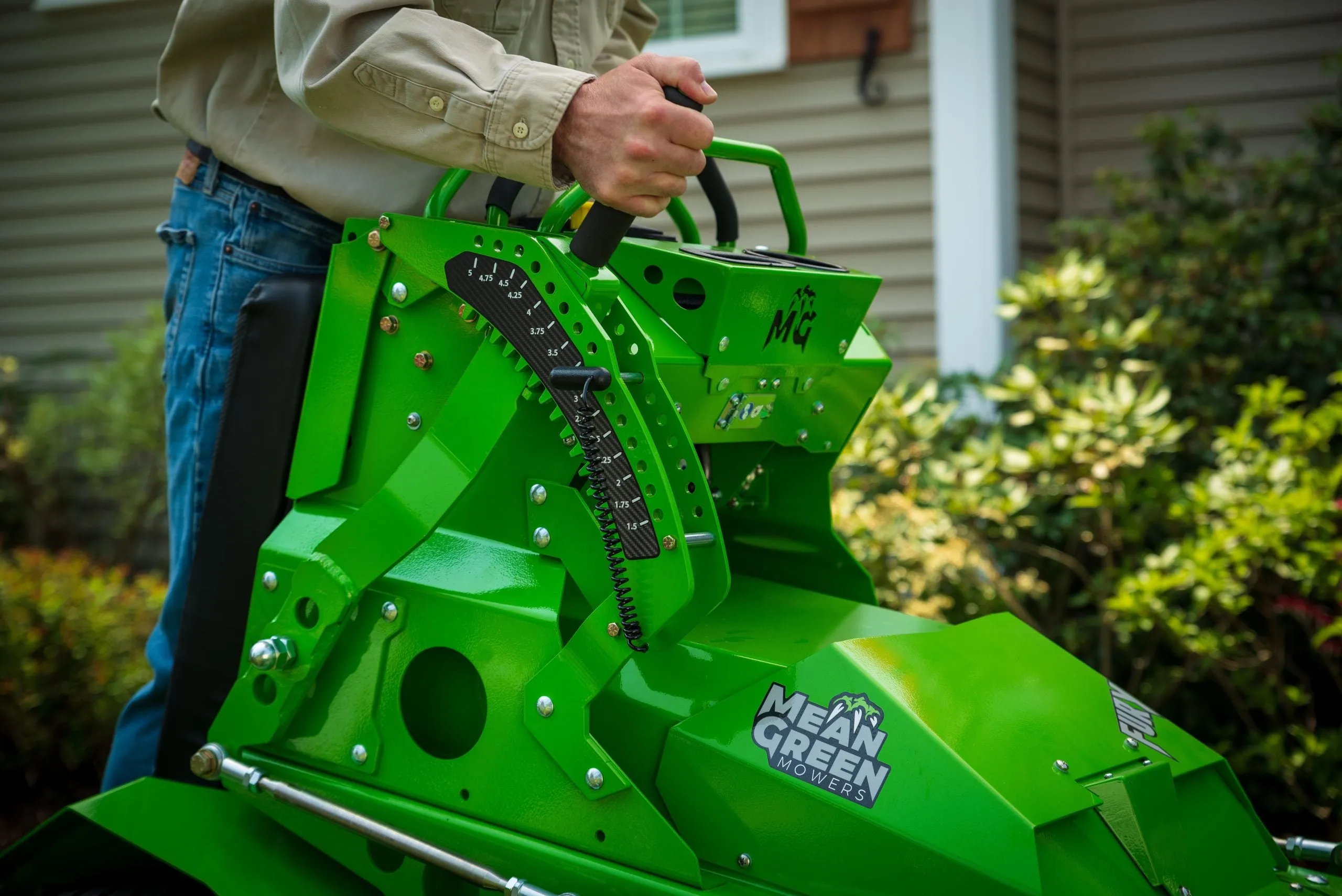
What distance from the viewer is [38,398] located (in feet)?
19.2

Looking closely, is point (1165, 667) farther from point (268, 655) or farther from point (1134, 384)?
point (268, 655)

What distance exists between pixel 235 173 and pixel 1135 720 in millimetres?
1615

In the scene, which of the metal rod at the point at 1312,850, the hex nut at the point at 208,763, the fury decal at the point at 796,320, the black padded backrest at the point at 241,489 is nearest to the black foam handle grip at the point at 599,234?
the fury decal at the point at 796,320

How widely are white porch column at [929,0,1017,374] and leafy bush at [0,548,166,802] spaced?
2.97 meters

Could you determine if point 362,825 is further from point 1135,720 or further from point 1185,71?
point 1185,71

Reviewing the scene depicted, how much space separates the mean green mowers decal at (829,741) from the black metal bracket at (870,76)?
141 inches

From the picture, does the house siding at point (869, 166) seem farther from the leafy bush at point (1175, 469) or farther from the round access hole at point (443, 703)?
the round access hole at point (443, 703)

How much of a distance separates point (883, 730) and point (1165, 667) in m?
2.19

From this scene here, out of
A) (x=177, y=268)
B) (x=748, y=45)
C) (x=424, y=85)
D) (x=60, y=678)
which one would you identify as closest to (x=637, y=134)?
(x=424, y=85)

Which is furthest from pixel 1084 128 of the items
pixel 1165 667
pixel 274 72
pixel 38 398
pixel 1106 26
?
pixel 38 398

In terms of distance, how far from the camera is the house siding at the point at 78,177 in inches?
229

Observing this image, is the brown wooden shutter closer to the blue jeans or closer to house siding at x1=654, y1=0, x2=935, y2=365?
house siding at x1=654, y1=0, x2=935, y2=365

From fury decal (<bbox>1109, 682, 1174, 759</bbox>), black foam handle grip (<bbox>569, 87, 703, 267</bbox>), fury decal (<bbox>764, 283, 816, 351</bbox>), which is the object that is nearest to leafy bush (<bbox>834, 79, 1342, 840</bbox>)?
fury decal (<bbox>1109, 682, 1174, 759</bbox>)

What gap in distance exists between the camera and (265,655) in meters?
1.69
